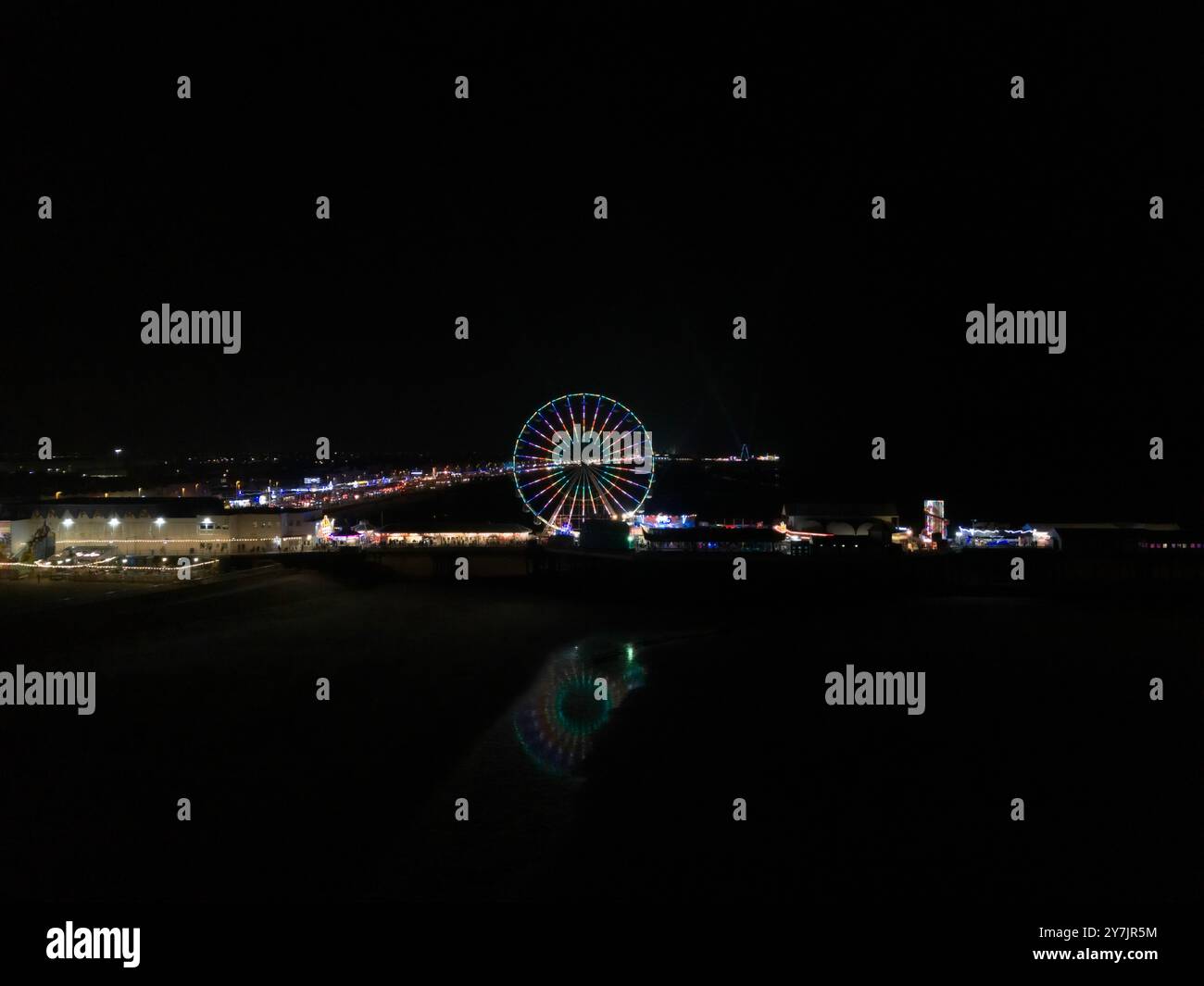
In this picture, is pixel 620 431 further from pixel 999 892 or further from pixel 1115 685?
pixel 999 892

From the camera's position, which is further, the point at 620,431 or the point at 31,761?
the point at 620,431

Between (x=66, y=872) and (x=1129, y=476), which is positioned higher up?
(x=1129, y=476)

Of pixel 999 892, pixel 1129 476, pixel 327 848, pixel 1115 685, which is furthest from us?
pixel 1129 476
